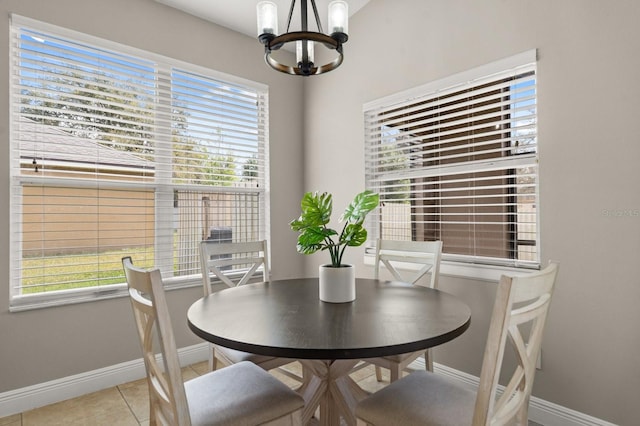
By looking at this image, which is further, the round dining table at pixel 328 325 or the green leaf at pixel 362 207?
the green leaf at pixel 362 207

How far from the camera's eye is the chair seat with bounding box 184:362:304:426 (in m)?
1.26

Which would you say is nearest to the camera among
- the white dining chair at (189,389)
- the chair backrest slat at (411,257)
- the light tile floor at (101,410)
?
the white dining chair at (189,389)

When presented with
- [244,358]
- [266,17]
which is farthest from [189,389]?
[266,17]

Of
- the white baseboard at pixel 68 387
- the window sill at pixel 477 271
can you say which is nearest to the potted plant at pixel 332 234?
the window sill at pixel 477 271

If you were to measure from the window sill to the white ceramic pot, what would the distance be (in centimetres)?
109

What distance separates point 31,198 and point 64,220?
223 mm

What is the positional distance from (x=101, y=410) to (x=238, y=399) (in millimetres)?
1459

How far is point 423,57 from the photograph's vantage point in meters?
2.65

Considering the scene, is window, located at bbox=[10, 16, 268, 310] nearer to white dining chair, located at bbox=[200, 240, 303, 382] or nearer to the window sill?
white dining chair, located at bbox=[200, 240, 303, 382]

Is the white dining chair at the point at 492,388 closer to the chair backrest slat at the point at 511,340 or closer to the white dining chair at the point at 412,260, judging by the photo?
the chair backrest slat at the point at 511,340

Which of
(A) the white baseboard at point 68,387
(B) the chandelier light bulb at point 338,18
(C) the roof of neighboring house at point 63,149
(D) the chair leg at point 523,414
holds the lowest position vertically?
(A) the white baseboard at point 68,387

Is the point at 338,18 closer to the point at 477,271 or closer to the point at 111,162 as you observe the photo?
the point at 477,271

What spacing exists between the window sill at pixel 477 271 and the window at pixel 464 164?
1.6 inches

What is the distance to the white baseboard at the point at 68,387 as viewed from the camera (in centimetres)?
218
